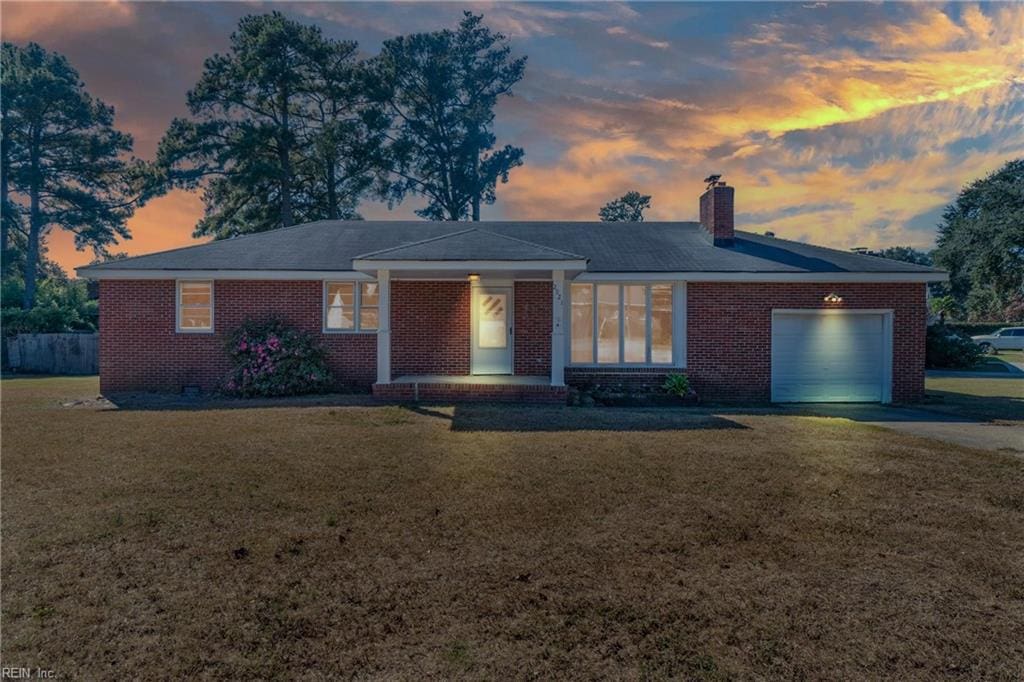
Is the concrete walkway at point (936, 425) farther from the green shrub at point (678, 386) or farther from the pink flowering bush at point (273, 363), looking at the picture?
the pink flowering bush at point (273, 363)

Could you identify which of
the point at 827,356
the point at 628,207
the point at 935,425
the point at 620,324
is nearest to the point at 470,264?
the point at 620,324

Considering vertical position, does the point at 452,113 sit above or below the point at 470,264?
above

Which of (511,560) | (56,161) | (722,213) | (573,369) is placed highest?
(56,161)

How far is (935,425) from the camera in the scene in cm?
962

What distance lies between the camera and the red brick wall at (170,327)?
1296 centimetres

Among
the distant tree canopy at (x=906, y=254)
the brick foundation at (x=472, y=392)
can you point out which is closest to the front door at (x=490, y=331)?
the brick foundation at (x=472, y=392)

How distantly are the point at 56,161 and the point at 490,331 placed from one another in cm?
3331

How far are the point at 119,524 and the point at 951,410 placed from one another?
563 inches

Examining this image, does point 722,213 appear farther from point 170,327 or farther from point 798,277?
point 170,327

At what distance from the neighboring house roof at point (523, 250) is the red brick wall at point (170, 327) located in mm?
535

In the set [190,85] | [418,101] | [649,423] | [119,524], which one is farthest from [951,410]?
[190,85]

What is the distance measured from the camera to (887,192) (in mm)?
16438

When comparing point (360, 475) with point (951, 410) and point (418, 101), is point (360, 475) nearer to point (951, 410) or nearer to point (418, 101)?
point (951, 410)

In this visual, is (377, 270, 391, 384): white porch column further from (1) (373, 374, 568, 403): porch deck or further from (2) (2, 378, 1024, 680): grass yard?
(2) (2, 378, 1024, 680): grass yard
